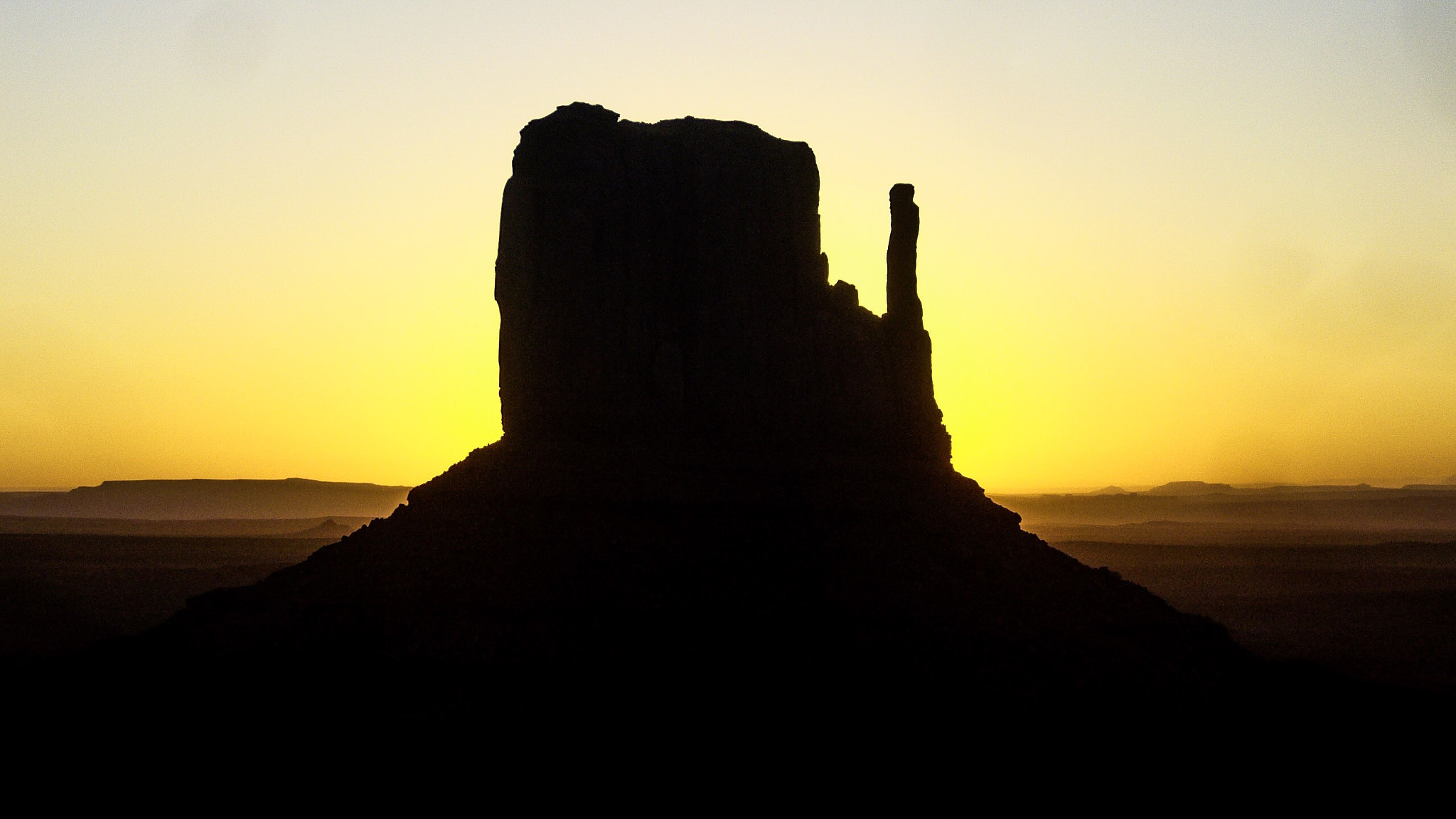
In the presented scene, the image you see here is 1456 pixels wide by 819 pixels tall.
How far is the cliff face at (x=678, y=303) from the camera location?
3175 centimetres

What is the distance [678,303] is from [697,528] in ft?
24.2

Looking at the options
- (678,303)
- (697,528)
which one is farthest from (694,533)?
(678,303)

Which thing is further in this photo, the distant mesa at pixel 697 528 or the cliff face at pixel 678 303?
the cliff face at pixel 678 303

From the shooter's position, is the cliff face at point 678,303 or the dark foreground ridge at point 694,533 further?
the cliff face at point 678,303

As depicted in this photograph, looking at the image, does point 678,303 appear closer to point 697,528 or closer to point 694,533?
point 697,528

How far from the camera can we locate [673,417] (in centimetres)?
3166

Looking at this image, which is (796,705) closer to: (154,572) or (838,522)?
(838,522)

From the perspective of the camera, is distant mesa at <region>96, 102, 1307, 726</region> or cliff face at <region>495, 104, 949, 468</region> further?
cliff face at <region>495, 104, 949, 468</region>

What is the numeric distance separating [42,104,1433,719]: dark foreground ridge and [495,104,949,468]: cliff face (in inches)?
3.4

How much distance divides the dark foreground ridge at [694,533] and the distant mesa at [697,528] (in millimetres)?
78

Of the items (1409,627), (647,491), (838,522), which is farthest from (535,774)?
(1409,627)

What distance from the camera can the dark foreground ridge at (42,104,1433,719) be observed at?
85.6 ft

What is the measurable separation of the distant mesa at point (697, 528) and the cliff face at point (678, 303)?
0.25 ft

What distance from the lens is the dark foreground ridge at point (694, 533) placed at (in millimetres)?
26094
